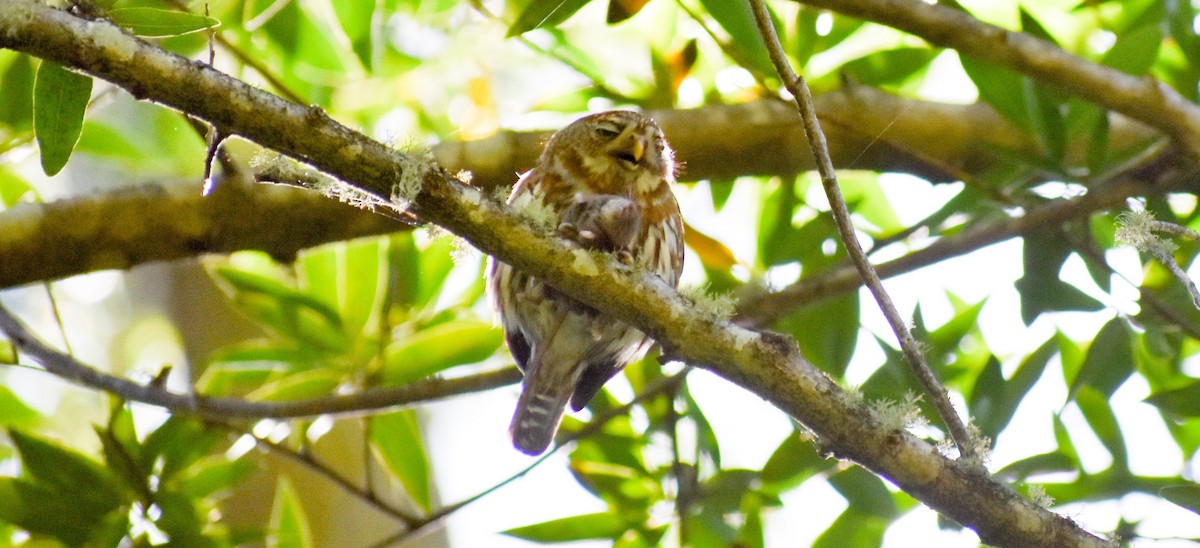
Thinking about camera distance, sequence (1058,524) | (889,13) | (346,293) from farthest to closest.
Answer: (346,293) → (889,13) → (1058,524)

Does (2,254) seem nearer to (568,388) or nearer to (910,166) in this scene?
(568,388)

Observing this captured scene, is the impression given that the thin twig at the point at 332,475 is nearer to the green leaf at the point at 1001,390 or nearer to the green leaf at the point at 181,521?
the green leaf at the point at 181,521

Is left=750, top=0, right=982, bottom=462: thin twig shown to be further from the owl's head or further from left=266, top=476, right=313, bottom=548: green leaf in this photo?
left=266, top=476, right=313, bottom=548: green leaf

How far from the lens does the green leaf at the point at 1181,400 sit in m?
2.77

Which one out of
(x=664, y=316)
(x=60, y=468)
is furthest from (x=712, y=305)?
(x=60, y=468)

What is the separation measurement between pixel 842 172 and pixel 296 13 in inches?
77.7

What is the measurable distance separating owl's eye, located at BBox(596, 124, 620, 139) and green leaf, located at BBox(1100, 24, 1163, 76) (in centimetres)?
148

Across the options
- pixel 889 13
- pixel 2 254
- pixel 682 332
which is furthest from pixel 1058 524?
pixel 2 254

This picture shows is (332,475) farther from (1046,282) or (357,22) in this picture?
(1046,282)

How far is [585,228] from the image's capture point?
2945 millimetres

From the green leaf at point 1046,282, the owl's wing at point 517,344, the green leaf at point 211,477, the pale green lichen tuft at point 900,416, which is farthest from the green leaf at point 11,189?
the green leaf at point 1046,282

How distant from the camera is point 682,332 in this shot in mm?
2227

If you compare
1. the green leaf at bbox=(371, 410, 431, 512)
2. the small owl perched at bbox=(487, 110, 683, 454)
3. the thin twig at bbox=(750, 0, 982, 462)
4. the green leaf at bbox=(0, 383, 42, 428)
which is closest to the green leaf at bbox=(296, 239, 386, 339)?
the green leaf at bbox=(371, 410, 431, 512)

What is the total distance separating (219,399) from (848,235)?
1.91 meters
